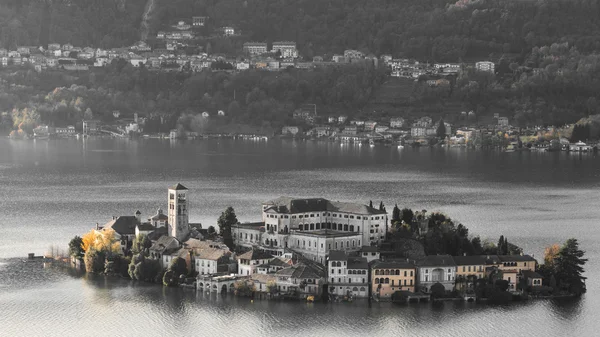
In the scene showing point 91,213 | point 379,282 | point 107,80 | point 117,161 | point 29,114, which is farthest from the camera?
point 107,80

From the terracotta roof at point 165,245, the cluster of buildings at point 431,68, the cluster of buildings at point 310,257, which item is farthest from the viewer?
the cluster of buildings at point 431,68

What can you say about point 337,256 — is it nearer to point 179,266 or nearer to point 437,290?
point 437,290

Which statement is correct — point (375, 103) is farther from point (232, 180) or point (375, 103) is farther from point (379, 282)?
point (379, 282)

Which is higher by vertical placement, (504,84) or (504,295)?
(504,84)

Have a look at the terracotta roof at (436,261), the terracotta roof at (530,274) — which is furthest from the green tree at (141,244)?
the terracotta roof at (530,274)

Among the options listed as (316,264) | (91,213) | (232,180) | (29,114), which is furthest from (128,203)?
(29,114)

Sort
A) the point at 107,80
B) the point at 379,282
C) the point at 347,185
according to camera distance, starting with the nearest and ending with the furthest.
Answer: the point at 379,282 → the point at 347,185 → the point at 107,80

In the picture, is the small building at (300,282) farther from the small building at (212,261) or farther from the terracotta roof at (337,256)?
the small building at (212,261)
